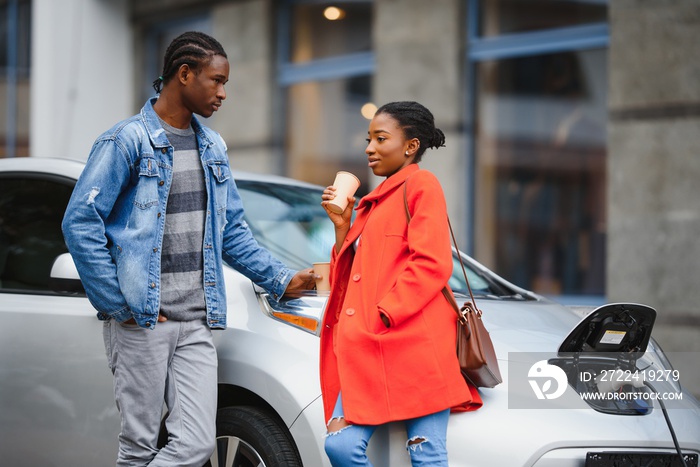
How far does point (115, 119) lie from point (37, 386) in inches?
346

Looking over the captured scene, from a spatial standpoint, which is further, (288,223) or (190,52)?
(288,223)

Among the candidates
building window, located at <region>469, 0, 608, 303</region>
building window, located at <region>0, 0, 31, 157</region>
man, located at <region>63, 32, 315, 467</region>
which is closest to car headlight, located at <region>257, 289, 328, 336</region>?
man, located at <region>63, 32, 315, 467</region>

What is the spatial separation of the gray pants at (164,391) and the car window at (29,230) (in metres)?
1.07

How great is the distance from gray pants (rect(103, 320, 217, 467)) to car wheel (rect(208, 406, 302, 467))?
14cm

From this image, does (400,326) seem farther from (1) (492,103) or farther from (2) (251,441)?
(1) (492,103)

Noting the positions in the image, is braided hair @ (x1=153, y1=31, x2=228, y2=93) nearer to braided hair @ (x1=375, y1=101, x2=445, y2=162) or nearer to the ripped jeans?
braided hair @ (x1=375, y1=101, x2=445, y2=162)

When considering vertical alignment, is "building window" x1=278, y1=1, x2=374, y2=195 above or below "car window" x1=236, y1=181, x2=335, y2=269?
above

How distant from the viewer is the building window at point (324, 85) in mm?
10109

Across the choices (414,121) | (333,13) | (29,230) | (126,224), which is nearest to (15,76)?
(333,13)

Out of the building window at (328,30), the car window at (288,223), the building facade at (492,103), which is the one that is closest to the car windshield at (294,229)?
the car window at (288,223)

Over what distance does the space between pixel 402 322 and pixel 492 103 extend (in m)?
6.50

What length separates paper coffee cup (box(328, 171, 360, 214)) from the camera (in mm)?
3273

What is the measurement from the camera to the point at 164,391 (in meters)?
3.47

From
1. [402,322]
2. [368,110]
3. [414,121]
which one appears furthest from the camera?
[368,110]
